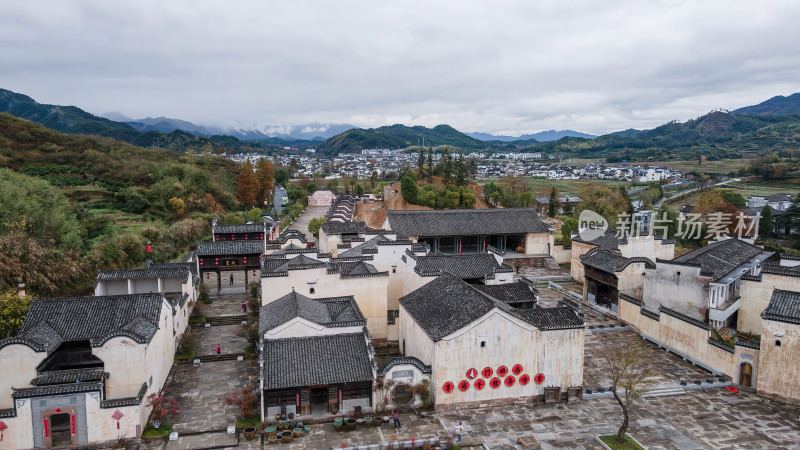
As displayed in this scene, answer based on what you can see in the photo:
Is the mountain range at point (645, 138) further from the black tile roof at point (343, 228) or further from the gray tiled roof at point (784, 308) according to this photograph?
the gray tiled roof at point (784, 308)

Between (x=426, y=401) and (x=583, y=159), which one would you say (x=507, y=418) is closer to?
(x=426, y=401)

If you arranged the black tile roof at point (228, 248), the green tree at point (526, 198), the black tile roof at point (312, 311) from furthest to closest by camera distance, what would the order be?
1. the green tree at point (526, 198)
2. the black tile roof at point (228, 248)
3. the black tile roof at point (312, 311)

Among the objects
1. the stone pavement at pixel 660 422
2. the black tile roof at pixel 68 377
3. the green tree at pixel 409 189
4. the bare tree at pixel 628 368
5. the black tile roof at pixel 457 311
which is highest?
the green tree at pixel 409 189

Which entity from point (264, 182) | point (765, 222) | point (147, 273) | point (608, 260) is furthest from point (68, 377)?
point (765, 222)

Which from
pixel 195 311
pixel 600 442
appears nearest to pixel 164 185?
pixel 195 311

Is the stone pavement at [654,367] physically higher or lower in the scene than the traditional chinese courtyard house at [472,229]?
lower

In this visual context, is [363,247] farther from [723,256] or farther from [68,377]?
[723,256]

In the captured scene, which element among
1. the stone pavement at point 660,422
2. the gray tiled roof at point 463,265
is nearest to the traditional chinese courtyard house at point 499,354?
the stone pavement at point 660,422
